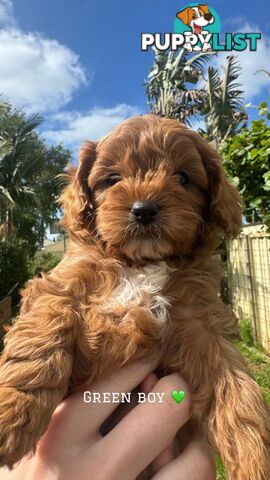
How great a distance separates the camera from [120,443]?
1758 mm

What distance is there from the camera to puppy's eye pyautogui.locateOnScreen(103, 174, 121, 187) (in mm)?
2357

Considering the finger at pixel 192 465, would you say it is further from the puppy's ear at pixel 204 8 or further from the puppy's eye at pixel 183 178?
the puppy's ear at pixel 204 8

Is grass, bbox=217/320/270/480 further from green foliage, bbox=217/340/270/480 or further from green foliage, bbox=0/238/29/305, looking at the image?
green foliage, bbox=0/238/29/305

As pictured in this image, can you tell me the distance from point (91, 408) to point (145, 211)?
91cm

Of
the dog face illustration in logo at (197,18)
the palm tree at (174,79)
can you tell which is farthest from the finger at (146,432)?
the palm tree at (174,79)

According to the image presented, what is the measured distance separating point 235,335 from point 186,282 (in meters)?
0.36

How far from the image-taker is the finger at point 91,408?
1.81 metres

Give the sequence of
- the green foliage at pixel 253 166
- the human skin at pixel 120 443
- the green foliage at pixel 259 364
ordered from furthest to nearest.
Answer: the green foliage at pixel 259 364 → the green foliage at pixel 253 166 → the human skin at pixel 120 443

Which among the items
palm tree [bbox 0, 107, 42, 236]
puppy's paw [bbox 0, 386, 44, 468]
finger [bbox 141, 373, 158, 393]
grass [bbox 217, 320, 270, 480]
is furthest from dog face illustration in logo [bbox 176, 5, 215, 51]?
palm tree [bbox 0, 107, 42, 236]

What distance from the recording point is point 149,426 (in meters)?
1.81

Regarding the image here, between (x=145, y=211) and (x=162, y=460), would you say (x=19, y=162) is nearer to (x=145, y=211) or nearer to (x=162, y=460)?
(x=145, y=211)

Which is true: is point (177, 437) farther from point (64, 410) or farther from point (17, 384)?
point (17, 384)

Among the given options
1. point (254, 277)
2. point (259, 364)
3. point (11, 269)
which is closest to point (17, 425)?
point (259, 364)

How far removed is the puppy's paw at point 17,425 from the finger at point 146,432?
0.98ft
